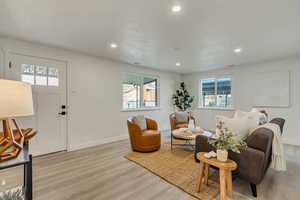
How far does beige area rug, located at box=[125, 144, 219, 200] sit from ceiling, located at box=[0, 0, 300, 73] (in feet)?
8.27

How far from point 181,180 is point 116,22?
2.74 meters

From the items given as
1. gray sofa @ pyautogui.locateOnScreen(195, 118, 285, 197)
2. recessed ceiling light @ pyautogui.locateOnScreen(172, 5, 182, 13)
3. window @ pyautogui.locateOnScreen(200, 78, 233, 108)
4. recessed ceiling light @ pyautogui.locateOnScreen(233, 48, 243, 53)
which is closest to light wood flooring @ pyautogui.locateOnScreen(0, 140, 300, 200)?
gray sofa @ pyautogui.locateOnScreen(195, 118, 285, 197)

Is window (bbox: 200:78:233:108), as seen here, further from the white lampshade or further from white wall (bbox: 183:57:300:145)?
the white lampshade

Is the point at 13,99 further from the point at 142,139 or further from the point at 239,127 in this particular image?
the point at 142,139

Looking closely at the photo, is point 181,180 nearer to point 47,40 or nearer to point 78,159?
point 78,159

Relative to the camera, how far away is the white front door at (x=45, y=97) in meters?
3.06

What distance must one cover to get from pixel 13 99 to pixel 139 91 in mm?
4424

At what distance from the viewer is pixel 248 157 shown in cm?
188

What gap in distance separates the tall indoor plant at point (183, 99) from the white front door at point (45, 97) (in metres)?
4.37

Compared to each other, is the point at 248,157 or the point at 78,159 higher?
the point at 248,157

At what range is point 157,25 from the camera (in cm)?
243

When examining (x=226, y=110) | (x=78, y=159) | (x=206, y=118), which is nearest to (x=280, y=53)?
(x=226, y=110)

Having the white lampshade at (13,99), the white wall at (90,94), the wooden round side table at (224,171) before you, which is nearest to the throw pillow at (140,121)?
the white wall at (90,94)

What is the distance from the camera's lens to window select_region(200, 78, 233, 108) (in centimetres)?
558
